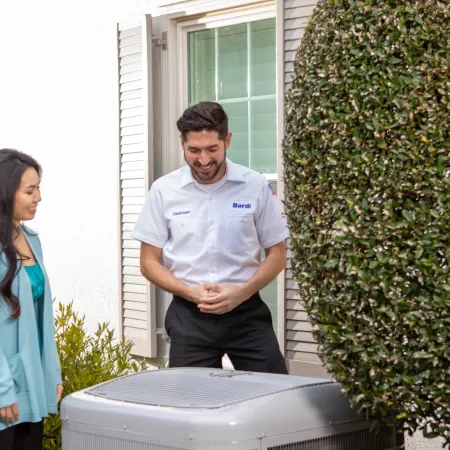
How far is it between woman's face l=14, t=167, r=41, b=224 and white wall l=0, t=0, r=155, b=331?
2.53m

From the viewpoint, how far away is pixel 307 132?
3.22m

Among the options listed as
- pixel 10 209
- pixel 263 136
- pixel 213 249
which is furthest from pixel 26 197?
pixel 263 136

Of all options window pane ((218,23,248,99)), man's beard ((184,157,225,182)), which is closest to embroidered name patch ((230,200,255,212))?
man's beard ((184,157,225,182))

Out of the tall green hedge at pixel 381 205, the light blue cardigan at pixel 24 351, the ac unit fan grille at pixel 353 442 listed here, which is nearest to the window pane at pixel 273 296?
the light blue cardigan at pixel 24 351

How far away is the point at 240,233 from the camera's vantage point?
4305 mm

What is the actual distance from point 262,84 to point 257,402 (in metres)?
3.08

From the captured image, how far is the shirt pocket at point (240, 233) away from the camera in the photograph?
430 cm

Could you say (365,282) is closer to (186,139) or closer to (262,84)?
(186,139)

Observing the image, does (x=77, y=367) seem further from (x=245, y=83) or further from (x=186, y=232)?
(x=245, y=83)

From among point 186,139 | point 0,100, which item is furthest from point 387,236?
point 0,100

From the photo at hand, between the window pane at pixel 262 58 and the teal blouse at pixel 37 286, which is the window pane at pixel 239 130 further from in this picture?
the teal blouse at pixel 37 286

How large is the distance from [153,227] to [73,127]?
2.88 meters

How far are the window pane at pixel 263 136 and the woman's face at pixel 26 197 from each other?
82.1 inches

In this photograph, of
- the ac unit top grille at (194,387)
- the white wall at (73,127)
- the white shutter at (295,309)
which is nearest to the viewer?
the ac unit top grille at (194,387)
